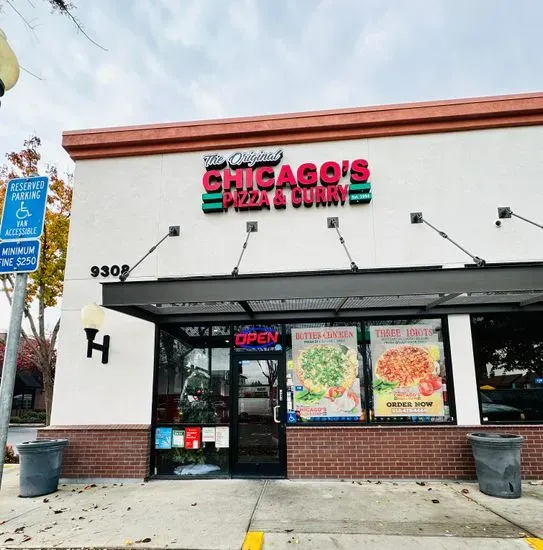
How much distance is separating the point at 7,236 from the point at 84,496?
19.2 feet

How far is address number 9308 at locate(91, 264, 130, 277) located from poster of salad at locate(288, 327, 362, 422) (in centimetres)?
407

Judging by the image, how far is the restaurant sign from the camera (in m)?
9.36

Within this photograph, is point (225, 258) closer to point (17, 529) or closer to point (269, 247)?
point (269, 247)

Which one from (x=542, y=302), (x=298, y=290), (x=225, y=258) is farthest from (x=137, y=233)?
(x=542, y=302)

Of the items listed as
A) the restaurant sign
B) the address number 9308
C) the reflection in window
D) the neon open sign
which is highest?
the restaurant sign

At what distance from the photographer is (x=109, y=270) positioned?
31.2 feet

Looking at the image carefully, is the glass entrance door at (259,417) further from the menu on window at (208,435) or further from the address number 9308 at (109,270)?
the address number 9308 at (109,270)

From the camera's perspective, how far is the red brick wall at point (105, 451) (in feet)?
28.0

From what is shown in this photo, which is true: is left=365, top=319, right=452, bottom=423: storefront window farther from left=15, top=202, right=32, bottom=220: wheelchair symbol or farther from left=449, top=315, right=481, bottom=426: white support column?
left=15, top=202, right=32, bottom=220: wheelchair symbol

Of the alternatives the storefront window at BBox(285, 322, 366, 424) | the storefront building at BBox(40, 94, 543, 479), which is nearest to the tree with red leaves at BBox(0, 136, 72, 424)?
the storefront building at BBox(40, 94, 543, 479)

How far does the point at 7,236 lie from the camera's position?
371 centimetres

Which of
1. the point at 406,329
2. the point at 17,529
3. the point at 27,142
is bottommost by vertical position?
the point at 17,529

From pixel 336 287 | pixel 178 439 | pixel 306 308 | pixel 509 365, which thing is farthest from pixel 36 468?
pixel 509 365

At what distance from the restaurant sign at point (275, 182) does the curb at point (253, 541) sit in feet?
20.6
